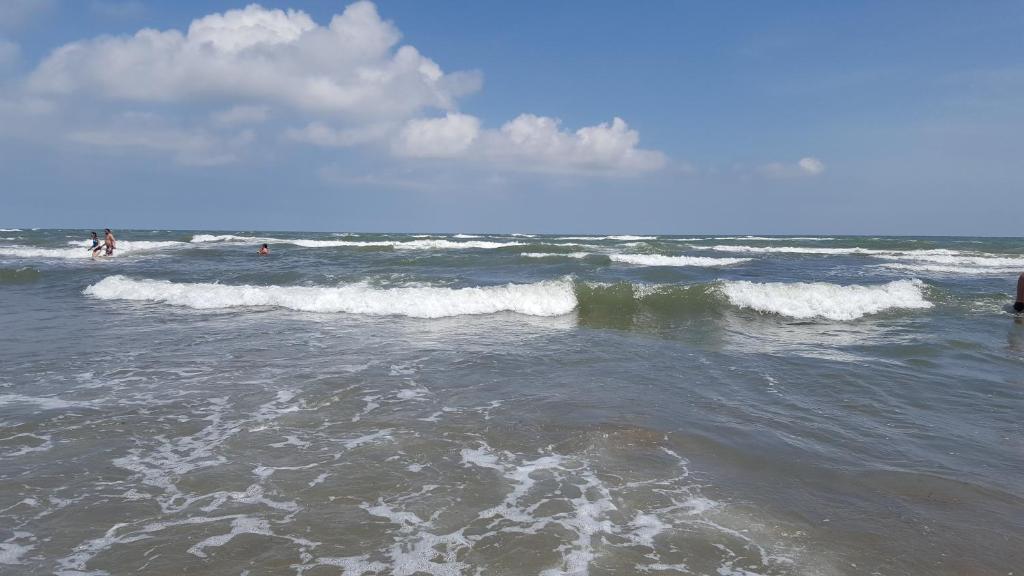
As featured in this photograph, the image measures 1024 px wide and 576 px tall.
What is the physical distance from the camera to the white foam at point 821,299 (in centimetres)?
1291

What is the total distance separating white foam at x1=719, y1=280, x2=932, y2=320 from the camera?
12.9 meters

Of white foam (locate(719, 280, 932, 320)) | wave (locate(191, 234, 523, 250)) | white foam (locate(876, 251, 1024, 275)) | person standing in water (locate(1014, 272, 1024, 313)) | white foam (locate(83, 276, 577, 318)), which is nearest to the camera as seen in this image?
white foam (locate(83, 276, 577, 318))

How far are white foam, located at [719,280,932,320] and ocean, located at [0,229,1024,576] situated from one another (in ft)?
5.32

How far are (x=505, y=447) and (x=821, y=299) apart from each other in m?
11.3

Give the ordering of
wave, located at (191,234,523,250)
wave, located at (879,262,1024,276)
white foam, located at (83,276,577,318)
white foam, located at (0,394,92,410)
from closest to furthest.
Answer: white foam, located at (0,394,92,410)
white foam, located at (83,276,577,318)
wave, located at (879,262,1024,276)
wave, located at (191,234,523,250)

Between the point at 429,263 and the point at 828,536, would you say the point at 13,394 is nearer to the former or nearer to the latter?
the point at 828,536

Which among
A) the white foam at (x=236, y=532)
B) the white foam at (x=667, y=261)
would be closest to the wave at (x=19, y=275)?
the white foam at (x=236, y=532)

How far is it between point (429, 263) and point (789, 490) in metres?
20.6

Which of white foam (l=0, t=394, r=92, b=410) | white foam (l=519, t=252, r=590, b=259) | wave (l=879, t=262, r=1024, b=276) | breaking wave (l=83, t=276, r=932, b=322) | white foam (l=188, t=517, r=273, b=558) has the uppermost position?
white foam (l=519, t=252, r=590, b=259)

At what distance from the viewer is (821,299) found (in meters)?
13.4

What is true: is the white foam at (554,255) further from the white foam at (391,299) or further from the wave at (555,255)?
the white foam at (391,299)

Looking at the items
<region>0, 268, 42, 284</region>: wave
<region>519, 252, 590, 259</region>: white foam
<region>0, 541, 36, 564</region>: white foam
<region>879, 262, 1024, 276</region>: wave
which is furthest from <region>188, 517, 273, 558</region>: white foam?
<region>879, 262, 1024, 276</region>: wave

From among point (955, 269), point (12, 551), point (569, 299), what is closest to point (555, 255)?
point (569, 299)

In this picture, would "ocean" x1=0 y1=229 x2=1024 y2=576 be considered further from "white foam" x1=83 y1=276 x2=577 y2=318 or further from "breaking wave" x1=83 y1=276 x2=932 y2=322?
"breaking wave" x1=83 y1=276 x2=932 y2=322
